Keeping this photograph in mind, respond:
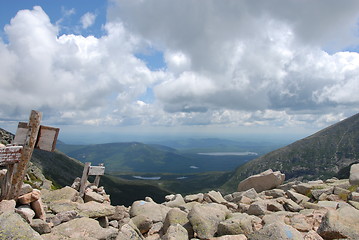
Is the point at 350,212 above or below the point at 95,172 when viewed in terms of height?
above

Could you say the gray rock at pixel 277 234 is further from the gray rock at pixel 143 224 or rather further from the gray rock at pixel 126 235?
the gray rock at pixel 143 224

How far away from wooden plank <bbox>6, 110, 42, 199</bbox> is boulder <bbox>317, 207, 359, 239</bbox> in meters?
15.3

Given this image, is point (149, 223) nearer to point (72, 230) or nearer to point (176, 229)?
point (176, 229)

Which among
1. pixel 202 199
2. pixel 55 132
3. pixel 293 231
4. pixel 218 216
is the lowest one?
pixel 202 199

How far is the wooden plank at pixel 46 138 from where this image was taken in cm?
1329

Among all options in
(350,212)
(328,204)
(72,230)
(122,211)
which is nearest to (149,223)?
(122,211)

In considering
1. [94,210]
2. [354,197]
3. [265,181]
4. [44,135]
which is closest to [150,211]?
[94,210]

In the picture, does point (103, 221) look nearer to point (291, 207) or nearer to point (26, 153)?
point (26, 153)

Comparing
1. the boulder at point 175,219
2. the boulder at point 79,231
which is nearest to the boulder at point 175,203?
the boulder at point 175,219

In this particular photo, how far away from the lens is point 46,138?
1341cm

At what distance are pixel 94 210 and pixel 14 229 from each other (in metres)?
7.00

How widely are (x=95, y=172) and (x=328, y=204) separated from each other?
20322 millimetres

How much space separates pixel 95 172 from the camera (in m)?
24.1

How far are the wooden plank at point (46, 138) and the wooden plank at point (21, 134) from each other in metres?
0.68
